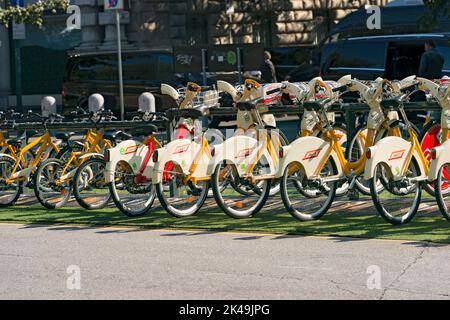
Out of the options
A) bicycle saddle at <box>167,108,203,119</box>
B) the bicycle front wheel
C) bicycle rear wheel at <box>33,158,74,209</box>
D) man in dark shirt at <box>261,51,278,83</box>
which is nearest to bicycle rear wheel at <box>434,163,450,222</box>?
bicycle saddle at <box>167,108,203,119</box>

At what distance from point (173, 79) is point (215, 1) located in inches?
355

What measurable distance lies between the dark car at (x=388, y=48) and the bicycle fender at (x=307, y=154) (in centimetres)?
1052

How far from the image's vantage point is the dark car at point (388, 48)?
23047 mm

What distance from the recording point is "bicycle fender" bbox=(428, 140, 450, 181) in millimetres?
10609

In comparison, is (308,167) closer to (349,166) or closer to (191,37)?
(349,166)

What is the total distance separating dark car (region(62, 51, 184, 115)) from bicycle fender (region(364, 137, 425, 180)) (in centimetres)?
1682

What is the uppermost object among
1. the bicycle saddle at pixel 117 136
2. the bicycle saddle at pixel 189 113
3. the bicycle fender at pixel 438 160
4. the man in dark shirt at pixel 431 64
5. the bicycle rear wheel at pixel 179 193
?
the man in dark shirt at pixel 431 64

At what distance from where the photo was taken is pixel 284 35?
1453 inches

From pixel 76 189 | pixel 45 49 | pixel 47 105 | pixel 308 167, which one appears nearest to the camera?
pixel 308 167

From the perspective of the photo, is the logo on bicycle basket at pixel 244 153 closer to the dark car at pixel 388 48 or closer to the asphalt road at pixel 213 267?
the asphalt road at pixel 213 267

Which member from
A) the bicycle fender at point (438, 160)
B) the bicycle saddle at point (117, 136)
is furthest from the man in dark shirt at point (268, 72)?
the bicycle fender at point (438, 160)
